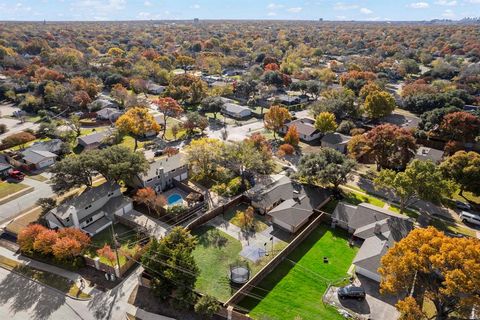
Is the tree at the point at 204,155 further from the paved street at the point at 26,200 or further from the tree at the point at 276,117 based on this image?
the paved street at the point at 26,200

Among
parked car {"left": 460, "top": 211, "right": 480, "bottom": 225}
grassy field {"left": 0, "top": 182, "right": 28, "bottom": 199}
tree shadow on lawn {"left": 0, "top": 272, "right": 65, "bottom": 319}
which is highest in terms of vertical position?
parked car {"left": 460, "top": 211, "right": 480, "bottom": 225}

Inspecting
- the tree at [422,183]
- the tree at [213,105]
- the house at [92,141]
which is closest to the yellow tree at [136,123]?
the house at [92,141]

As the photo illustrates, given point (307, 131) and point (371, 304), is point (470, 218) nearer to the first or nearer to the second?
point (371, 304)

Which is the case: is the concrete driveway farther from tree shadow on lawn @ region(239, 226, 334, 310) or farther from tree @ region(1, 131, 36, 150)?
tree @ region(1, 131, 36, 150)

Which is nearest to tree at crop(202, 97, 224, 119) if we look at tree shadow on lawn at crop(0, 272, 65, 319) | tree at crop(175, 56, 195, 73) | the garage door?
tree shadow on lawn at crop(0, 272, 65, 319)

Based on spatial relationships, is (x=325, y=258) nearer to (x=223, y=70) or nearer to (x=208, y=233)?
(x=208, y=233)
